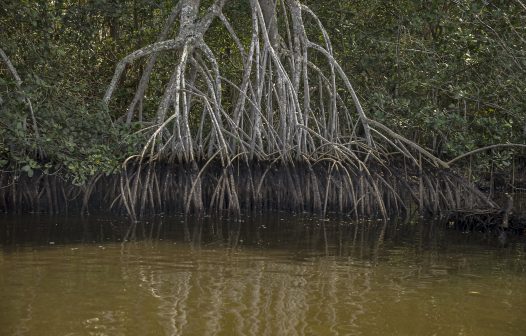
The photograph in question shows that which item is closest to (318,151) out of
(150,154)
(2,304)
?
(150,154)

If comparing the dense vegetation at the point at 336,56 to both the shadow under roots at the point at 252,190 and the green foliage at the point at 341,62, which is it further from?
the shadow under roots at the point at 252,190

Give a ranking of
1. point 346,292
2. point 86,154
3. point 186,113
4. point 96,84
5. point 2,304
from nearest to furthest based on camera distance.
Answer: point 2,304, point 346,292, point 86,154, point 186,113, point 96,84

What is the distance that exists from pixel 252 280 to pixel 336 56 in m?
7.11

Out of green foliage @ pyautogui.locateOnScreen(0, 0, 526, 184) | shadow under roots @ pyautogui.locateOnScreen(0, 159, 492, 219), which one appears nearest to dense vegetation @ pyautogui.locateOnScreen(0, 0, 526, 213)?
green foliage @ pyautogui.locateOnScreen(0, 0, 526, 184)

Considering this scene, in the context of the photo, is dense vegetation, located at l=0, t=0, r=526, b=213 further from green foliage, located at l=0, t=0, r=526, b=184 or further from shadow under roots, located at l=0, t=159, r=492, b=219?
shadow under roots, located at l=0, t=159, r=492, b=219

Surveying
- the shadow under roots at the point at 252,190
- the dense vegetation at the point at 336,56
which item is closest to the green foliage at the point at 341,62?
the dense vegetation at the point at 336,56

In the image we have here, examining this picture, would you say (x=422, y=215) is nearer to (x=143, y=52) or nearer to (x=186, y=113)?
(x=186, y=113)

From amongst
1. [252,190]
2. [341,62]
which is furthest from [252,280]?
[341,62]

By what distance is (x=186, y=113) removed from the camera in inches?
412

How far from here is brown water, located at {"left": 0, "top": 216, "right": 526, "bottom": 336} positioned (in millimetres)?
5770

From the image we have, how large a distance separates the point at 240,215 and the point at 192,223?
667 mm

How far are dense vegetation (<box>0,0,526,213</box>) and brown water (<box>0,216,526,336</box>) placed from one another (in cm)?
95

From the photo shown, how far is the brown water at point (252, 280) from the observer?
577 cm

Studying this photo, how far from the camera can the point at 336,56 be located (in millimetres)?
13562
